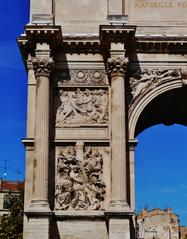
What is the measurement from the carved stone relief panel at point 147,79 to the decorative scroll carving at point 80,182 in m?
1.97

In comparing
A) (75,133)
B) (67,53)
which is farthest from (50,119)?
(67,53)

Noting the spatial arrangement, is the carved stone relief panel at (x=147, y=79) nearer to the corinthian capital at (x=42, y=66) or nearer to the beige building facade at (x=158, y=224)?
the corinthian capital at (x=42, y=66)

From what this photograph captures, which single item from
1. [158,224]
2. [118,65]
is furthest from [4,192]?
[118,65]

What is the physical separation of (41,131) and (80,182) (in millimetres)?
1662

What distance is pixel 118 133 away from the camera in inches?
669

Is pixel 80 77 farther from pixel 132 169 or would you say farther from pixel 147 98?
pixel 132 169

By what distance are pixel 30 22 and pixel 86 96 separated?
101 inches

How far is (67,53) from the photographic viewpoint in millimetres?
18141

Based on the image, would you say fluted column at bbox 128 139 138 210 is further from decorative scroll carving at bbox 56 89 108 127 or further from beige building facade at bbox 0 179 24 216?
beige building facade at bbox 0 179 24 216

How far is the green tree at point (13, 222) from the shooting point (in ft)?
89.8

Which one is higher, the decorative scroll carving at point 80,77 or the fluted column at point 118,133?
the decorative scroll carving at point 80,77

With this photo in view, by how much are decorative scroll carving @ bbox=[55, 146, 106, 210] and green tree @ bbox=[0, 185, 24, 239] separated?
1046 centimetres

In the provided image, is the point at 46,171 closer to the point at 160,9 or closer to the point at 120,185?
the point at 120,185

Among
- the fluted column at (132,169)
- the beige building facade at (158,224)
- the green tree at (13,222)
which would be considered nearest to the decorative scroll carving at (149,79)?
the fluted column at (132,169)
